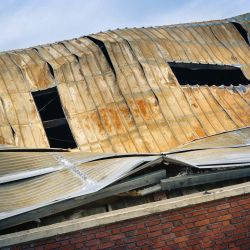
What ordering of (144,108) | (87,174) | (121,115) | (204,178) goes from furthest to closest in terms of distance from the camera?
(144,108), (121,115), (204,178), (87,174)

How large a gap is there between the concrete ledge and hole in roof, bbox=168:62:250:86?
7141 mm

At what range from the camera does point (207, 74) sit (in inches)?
517

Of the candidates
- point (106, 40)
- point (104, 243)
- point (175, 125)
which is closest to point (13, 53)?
point (106, 40)

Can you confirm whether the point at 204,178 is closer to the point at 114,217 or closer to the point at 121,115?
the point at 114,217

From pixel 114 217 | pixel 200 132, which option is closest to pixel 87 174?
pixel 114 217

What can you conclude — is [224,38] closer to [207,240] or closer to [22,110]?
[22,110]

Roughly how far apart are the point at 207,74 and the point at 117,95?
4.42 m

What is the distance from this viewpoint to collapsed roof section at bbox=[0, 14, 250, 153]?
9414 millimetres

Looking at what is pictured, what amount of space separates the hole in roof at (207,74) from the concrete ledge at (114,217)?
7141 mm

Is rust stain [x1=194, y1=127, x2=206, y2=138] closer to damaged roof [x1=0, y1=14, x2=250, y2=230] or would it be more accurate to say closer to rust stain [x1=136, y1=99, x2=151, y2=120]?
damaged roof [x1=0, y1=14, x2=250, y2=230]

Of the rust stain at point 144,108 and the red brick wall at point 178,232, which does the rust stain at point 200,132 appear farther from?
the red brick wall at point 178,232

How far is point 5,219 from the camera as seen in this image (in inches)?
211

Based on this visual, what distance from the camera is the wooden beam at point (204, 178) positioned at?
6672 mm

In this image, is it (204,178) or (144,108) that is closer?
(204,178)
